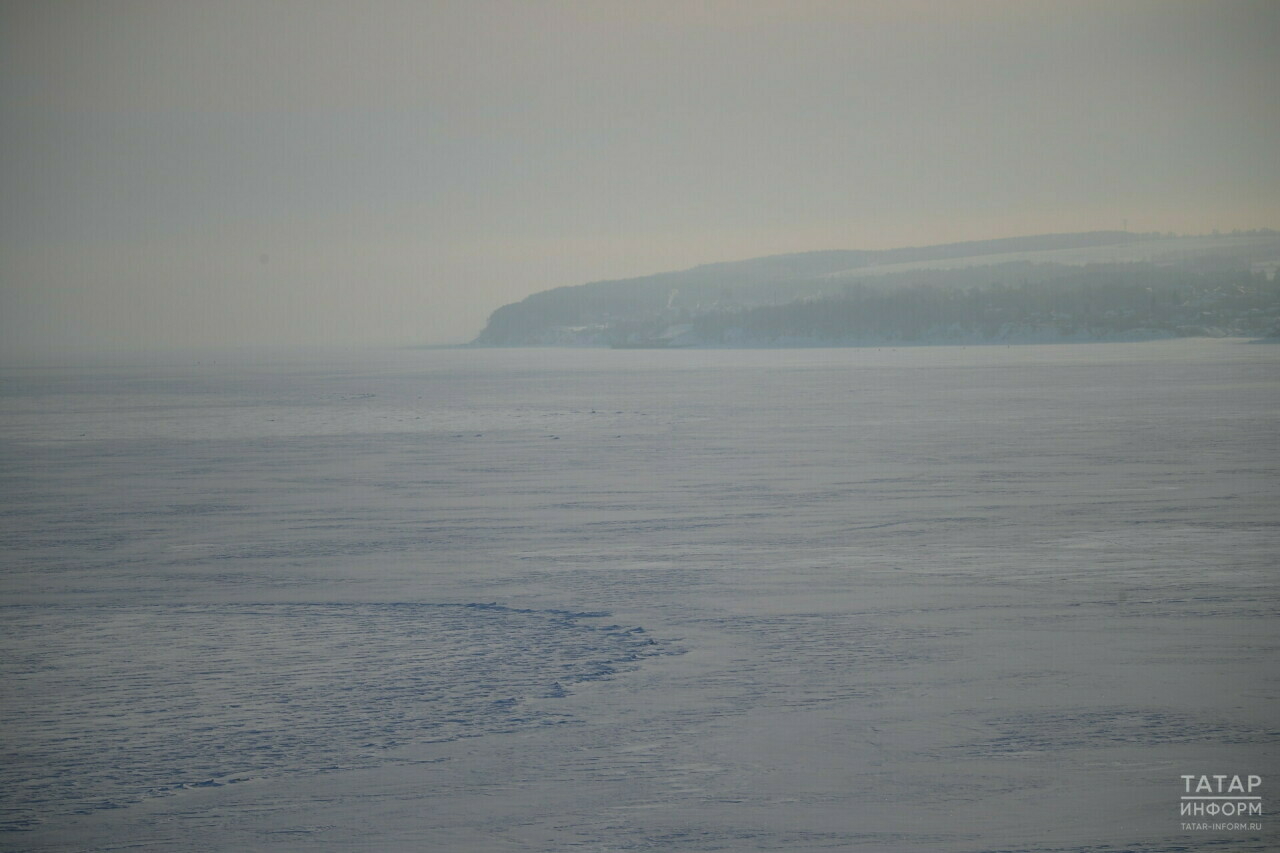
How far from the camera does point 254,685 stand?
291 inches

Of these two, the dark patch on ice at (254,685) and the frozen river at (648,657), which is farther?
the dark patch on ice at (254,685)

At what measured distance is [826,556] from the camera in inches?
440

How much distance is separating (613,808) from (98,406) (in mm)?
38484

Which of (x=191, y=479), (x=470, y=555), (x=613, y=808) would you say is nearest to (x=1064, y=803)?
(x=613, y=808)

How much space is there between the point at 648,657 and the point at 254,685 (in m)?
2.36

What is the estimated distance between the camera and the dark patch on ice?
6086 millimetres

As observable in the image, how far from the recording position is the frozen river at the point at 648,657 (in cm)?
546

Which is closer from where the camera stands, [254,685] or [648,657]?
[254,685]

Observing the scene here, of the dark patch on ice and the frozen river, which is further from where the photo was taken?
the dark patch on ice

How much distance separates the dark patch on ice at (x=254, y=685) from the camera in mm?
6086

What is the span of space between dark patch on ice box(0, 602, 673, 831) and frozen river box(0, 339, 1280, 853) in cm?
3

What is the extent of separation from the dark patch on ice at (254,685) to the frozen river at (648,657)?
0.03 m

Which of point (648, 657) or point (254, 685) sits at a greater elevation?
point (254, 685)

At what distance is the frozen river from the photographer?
546 centimetres
